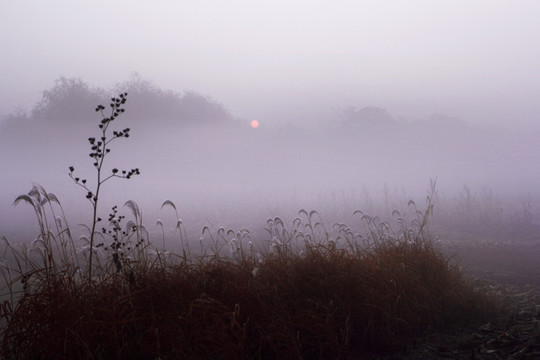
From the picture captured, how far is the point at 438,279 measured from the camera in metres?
5.64

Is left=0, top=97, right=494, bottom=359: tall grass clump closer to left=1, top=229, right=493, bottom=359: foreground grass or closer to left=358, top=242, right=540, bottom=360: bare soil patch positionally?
left=1, top=229, right=493, bottom=359: foreground grass

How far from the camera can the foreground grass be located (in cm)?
365

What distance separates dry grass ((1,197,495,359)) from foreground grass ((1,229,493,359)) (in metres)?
0.01

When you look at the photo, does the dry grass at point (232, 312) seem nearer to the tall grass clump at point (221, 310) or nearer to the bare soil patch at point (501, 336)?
the tall grass clump at point (221, 310)

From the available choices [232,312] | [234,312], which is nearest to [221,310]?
[232,312]

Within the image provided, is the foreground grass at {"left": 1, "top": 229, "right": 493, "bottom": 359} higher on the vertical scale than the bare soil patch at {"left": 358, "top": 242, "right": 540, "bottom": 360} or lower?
higher

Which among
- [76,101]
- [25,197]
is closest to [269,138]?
[76,101]

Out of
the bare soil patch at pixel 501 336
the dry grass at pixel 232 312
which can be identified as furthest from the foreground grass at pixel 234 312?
the bare soil patch at pixel 501 336

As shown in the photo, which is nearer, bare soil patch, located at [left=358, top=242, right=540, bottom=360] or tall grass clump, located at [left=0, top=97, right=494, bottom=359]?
tall grass clump, located at [left=0, top=97, right=494, bottom=359]

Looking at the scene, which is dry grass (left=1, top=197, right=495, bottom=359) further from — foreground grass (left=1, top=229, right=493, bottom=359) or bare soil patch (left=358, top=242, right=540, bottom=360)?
bare soil patch (left=358, top=242, right=540, bottom=360)

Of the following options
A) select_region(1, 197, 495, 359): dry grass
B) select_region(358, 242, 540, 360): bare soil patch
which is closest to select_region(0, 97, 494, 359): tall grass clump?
select_region(1, 197, 495, 359): dry grass

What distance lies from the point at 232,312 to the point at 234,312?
345 mm

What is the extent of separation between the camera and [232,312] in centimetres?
387

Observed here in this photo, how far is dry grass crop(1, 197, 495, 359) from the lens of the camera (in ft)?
12.0
